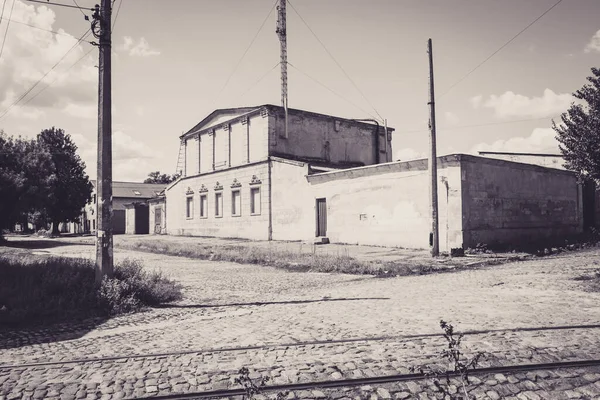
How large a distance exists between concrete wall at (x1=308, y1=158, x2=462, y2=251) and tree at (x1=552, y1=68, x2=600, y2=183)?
422cm

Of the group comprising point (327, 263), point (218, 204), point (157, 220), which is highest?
point (218, 204)

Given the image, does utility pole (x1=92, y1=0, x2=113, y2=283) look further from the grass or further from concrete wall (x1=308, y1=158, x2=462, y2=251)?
concrete wall (x1=308, y1=158, x2=462, y2=251)

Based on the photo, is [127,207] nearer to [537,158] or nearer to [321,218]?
Answer: [321,218]

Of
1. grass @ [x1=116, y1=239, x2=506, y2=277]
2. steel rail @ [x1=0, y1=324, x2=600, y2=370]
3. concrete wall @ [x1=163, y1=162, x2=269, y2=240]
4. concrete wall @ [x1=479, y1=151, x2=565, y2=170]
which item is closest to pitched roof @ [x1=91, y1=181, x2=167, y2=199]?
concrete wall @ [x1=163, y1=162, x2=269, y2=240]

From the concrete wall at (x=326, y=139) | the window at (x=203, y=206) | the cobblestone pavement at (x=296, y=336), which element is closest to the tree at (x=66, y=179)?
the window at (x=203, y=206)

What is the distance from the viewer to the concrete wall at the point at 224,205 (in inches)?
1148

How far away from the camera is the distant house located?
4375 centimetres

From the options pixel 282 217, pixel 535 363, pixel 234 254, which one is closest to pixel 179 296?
pixel 535 363

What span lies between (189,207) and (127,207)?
11.4 m

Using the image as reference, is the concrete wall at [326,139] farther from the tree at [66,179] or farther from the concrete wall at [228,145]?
the tree at [66,179]

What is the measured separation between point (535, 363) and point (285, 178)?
23.0 meters

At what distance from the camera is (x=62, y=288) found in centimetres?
830

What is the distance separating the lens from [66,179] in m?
46.6

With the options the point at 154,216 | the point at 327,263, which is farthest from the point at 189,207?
the point at 327,263
